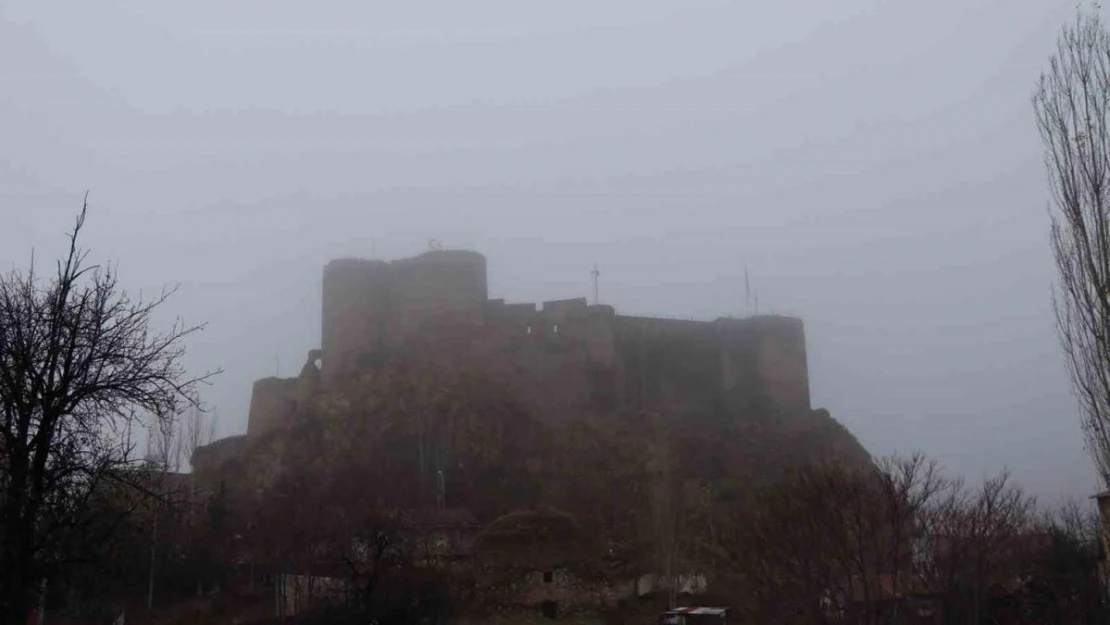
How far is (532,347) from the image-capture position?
5941 centimetres

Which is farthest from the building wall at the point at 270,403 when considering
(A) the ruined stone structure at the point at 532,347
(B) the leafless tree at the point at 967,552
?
(B) the leafless tree at the point at 967,552

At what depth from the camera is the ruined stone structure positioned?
190ft

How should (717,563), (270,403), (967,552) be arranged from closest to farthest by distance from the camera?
(967,552) → (717,563) → (270,403)

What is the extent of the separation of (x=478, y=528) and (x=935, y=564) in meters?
23.4

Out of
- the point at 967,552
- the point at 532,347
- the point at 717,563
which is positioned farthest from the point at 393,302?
the point at 967,552

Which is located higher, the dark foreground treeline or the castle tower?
the castle tower

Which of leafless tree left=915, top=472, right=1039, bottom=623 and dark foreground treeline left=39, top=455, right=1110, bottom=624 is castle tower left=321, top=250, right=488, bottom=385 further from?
leafless tree left=915, top=472, right=1039, bottom=623

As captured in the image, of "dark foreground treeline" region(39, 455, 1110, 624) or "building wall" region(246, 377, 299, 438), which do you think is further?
"building wall" region(246, 377, 299, 438)

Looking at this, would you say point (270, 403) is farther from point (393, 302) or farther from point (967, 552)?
point (967, 552)

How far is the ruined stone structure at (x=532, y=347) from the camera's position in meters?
58.0

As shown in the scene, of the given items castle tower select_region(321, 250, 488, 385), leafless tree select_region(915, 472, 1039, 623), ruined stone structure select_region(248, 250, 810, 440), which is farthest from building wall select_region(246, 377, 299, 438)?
leafless tree select_region(915, 472, 1039, 623)

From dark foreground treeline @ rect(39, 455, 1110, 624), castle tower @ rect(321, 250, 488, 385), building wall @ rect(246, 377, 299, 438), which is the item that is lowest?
dark foreground treeline @ rect(39, 455, 1110, 624)

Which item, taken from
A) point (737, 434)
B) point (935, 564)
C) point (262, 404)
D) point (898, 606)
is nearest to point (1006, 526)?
point (935, 564)

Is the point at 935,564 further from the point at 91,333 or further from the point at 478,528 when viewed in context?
the point at 478,528
